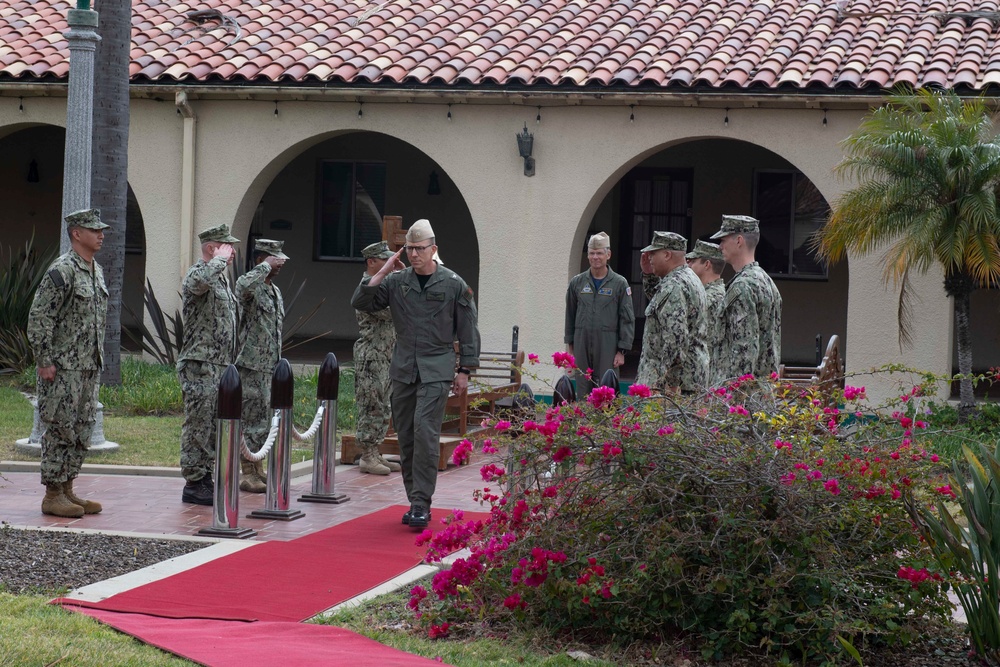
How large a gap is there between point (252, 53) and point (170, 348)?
3824mm

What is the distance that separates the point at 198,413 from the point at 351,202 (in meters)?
10.9

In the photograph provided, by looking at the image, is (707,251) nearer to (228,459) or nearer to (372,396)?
(372,396)

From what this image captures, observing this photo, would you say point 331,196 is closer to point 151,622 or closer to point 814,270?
point 814,270

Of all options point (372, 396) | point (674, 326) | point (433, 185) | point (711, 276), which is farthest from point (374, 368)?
point (433, 185)

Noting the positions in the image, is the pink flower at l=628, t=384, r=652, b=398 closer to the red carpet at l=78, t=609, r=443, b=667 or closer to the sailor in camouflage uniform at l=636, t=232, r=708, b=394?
the red carpet at l=78, t=609, r=443, b=667

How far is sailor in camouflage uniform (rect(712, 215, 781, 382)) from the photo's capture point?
720 cm

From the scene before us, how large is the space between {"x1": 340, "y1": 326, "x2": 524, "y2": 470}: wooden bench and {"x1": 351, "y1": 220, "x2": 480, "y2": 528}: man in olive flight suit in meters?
1.07

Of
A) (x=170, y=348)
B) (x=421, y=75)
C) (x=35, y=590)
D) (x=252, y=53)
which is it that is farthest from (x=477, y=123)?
(x=35, y=590)

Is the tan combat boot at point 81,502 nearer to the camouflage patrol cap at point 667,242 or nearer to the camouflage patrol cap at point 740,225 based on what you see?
the camouflage patrol cap at point 667,242

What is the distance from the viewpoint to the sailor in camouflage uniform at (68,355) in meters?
7.50

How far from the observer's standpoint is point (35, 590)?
225 inches

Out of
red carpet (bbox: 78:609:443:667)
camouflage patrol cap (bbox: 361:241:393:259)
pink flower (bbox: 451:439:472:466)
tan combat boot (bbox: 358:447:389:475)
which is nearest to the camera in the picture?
Answer: red carpet (bbox: 78:609:443:667)

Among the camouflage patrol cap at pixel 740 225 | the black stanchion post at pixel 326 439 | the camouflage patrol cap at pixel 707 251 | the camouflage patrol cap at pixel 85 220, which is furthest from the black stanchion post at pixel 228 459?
the camouflage patrol cap at pixel 707 251

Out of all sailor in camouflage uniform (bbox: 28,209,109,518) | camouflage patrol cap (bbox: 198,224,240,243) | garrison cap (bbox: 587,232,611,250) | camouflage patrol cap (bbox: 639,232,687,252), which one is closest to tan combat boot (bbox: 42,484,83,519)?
sailor in camouflage uniform (bbox: 28,209,109,518)
